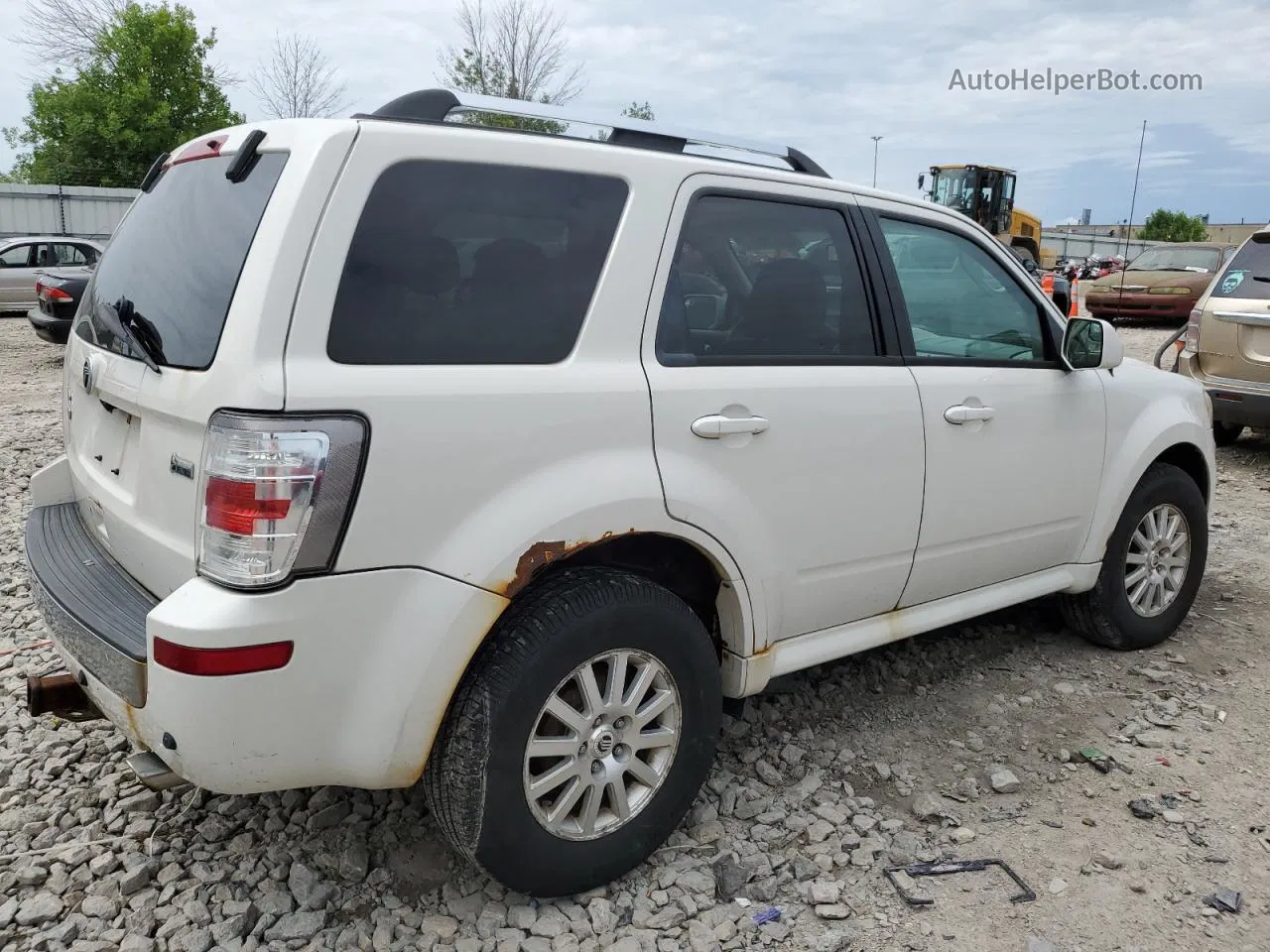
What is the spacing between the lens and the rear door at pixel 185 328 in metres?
2.01

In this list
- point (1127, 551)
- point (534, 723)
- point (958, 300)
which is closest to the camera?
point (534, 723)

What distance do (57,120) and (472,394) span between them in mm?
43436

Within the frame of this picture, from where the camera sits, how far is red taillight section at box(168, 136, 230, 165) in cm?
251

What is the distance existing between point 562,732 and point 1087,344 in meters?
2.41

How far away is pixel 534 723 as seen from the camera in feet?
7.48

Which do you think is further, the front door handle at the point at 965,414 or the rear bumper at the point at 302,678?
the front door handle at the point at 965,414

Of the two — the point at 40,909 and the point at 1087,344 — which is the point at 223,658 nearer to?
the point at 40,909

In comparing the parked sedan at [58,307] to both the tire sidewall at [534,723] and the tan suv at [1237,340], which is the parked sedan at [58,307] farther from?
the tan suv at [1237,340]

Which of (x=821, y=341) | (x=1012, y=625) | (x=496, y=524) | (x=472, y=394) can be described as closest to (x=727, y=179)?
(x=821, y=341)

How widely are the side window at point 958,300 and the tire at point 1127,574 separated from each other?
2.88ft

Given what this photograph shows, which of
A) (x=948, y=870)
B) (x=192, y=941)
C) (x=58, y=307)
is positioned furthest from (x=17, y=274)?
(x=948, y=870)

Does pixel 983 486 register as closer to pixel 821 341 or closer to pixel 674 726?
pixel 821 341

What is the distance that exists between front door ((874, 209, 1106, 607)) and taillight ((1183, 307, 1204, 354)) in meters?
4.78

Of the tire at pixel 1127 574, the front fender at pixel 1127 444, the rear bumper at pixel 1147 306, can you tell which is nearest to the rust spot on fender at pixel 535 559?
the front fender at pixel 1127 444
